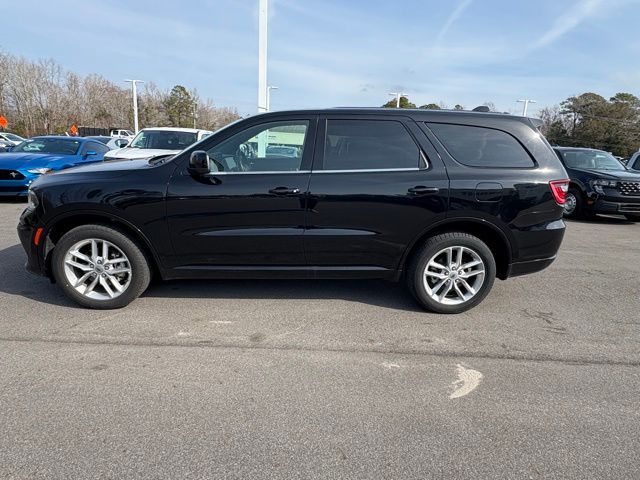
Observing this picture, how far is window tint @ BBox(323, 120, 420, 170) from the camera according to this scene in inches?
148

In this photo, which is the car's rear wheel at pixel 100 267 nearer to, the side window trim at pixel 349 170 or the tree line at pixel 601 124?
the side window trim at pixel 349 170

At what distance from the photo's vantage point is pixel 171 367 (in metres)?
2.95

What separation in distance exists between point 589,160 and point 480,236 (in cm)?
833

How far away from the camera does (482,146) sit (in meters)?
3.89

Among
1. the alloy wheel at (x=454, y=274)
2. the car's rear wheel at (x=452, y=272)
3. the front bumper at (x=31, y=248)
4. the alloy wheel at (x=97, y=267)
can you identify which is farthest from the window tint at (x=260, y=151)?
the front bumper at (x=31, y=248)

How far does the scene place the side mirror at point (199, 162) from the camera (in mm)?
3480

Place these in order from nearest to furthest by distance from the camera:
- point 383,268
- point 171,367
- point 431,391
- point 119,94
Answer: point 431,391
point 171,367
point 383,268
point 119,94

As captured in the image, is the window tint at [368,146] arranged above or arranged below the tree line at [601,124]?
below

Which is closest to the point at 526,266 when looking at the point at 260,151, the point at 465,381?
the point at 465,381

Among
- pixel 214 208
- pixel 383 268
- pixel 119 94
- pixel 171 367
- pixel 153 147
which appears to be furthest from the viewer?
pixel 119 94

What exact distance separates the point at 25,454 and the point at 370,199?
290cm

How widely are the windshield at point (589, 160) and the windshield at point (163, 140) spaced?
9.67 metres

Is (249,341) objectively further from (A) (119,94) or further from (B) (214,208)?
(A) (119,94)

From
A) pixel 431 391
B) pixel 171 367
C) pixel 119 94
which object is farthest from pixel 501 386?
pixel 119 94
